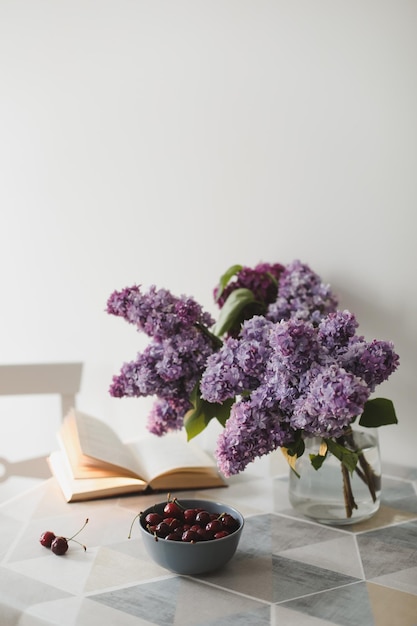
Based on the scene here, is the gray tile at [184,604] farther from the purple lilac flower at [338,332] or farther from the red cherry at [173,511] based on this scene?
the purple lilac flower at [338,332]

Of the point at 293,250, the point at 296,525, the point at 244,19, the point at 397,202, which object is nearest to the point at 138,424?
the point at 293,250

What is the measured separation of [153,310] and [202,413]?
21cm

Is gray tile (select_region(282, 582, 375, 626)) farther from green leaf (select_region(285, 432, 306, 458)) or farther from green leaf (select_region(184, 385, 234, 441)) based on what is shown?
green leaf (select_region(184, 385, 234, 441))

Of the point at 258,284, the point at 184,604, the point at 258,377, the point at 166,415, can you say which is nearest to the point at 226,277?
the point at 258,284

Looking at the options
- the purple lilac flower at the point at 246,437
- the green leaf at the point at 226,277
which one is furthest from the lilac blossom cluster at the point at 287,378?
the green leaf at the point at 226,277

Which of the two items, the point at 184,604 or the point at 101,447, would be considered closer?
the point at 184,604

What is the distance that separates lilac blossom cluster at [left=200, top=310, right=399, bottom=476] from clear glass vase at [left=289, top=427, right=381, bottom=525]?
22 cm

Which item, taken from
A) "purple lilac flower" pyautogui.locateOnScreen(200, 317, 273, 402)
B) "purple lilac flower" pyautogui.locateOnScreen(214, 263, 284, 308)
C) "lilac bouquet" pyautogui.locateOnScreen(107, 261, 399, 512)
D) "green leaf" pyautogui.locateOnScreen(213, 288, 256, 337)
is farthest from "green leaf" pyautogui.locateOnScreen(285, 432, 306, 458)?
"purple lilac flower" pyautogui.locateOnScreen(214, 263, 284, 308)

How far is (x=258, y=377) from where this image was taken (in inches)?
42.5

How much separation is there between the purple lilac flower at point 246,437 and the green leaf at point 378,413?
0.18m

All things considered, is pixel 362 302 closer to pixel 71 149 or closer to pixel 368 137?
pixel 368 137

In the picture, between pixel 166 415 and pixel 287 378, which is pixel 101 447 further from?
pixel 287 378

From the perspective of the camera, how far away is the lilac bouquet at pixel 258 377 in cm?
100

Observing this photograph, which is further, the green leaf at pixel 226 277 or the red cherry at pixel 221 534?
the green leaf at pixel 226 277
